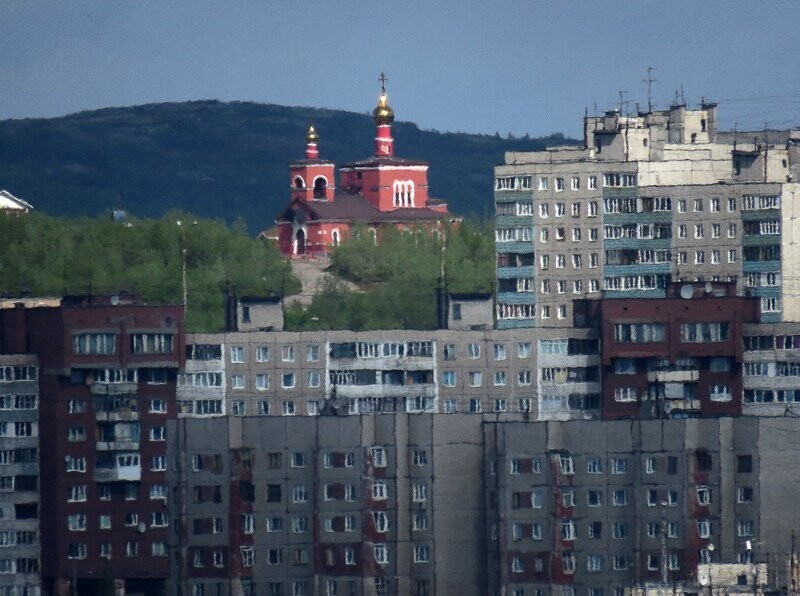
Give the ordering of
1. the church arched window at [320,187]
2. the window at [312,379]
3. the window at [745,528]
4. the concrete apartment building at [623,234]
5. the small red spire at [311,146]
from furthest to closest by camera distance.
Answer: the small red spire at [311,146] → the church arched window at [320,187] → the concrete apartment building at [623,234] → the window at [312,379] → the window at [745,528]

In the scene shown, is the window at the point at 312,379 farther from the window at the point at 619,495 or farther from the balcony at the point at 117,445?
the window at the point at 619,495

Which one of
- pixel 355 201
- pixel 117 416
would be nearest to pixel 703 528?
pixel 117 416

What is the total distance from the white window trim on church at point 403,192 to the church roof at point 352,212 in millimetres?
2319

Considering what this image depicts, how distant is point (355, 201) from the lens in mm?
184375

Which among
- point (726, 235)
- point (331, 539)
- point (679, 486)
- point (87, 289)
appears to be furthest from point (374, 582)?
point (87, 289)

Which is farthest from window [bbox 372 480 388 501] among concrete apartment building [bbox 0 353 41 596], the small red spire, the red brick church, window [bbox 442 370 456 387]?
the small red spire

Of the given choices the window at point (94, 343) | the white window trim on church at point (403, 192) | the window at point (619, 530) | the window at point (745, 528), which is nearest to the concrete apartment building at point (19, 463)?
the window at point (94, 343)

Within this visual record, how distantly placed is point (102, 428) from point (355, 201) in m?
90.5

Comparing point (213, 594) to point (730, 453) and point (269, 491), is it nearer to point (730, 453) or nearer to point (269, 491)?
point (269, 491)

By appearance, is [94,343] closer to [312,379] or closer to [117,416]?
[117,416]

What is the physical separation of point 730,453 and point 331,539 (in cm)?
1041

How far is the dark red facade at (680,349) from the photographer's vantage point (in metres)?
94.9

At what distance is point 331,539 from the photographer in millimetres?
85750

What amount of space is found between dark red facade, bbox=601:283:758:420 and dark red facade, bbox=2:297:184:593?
1234 cm
